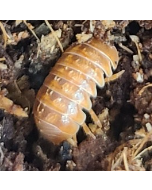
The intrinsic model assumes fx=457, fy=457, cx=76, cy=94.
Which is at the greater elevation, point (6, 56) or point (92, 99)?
point (6, 56)

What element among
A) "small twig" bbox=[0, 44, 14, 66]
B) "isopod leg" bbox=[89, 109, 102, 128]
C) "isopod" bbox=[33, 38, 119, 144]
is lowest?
"isopod leg" bbox=[89, 109, 102, 128]

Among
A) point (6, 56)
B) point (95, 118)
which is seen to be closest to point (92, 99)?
point (95, 118)

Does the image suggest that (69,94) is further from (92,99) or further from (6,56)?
(6,56)

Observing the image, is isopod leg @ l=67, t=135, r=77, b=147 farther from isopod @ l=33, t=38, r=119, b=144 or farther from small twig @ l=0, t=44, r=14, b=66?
small twig @ l=0, t=44, r=14, b=66

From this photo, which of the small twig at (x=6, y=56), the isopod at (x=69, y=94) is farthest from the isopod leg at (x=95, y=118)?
the small twig at (x=6, y=56)

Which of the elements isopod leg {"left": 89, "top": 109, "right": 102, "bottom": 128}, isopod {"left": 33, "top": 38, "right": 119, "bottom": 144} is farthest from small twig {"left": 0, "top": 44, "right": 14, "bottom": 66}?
isopod leg {"left": 89, "top": 109, "right": 102, "bottom": 128}

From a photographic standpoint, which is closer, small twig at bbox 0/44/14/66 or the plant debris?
the plant debris
